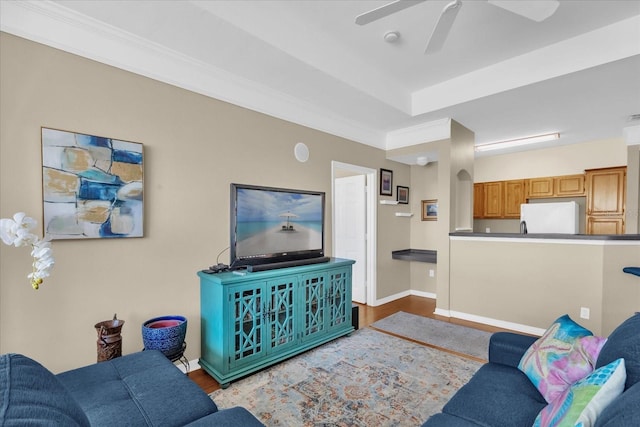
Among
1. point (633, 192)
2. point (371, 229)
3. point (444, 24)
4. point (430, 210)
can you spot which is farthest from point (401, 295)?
point (444, 24)

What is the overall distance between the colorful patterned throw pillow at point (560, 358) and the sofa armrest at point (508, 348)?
96 mm

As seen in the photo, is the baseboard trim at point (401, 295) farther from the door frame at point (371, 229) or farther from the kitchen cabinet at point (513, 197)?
the kitchen cabinet at point (513, 197)

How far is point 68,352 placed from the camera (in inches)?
77.5

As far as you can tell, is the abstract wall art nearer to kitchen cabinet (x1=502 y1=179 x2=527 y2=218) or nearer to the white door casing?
the white door casing

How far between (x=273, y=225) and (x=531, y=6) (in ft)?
7.97

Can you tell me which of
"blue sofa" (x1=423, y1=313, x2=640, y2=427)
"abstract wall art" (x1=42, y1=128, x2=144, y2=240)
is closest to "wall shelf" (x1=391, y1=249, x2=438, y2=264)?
"blue sofa" (x1=423, y1=313, x2=640, y2=427)

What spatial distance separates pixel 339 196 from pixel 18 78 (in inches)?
150

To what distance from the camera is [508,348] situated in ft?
5.88

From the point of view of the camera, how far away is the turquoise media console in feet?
7.62

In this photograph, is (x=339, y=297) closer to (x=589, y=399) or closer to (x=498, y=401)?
(x=498, y=401)

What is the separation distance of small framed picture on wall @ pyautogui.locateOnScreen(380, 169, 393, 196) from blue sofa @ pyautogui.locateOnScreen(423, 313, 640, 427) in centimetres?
308

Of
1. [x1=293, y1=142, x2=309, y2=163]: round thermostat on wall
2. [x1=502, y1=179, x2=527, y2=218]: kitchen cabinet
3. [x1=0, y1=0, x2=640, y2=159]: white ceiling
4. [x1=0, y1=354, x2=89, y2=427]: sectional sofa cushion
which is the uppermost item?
[x1=0, y1=0, x2=640, y2=159]: white ceiling

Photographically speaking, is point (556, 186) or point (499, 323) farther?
point (556, 186)

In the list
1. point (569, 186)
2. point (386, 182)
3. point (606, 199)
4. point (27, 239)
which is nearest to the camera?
point (27, 239)
